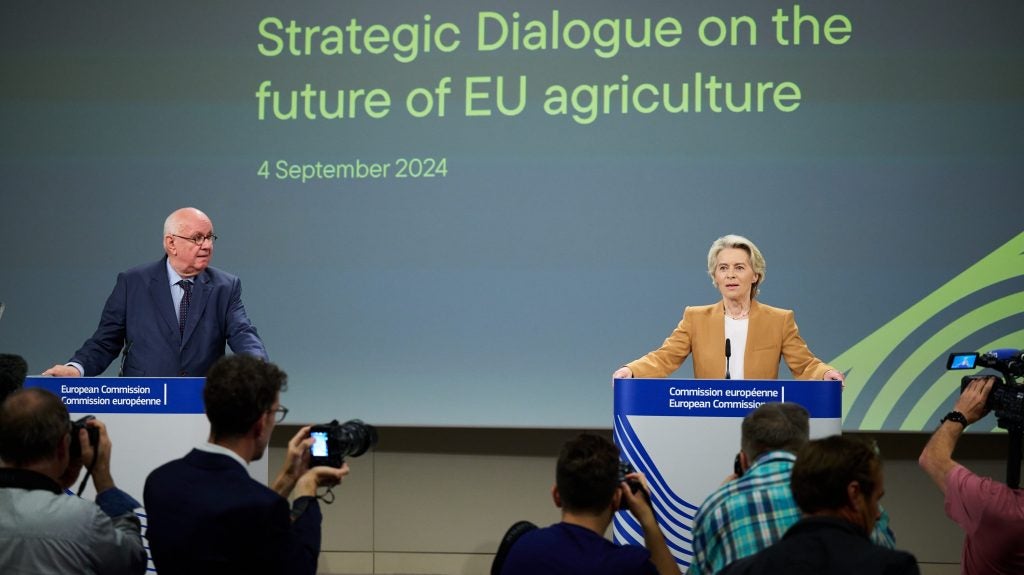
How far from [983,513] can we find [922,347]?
8.21 ft

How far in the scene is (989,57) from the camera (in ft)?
18.9

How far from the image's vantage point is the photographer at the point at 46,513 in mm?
2621

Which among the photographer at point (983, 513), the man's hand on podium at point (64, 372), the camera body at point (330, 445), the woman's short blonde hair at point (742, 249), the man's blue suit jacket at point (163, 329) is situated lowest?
the photographer at point (983, 513)

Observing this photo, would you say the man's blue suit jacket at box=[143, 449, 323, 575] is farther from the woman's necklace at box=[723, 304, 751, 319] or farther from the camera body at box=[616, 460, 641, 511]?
the woman's necklace at box=[723, 304, 751, 319]

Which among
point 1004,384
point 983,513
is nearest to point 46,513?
point 983,513

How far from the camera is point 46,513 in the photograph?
104 inches

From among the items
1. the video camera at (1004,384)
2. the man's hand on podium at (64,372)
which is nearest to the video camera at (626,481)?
the video camera at (1004,384)

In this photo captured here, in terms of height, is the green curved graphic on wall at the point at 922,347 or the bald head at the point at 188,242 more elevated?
the bald head at the point at 188,242

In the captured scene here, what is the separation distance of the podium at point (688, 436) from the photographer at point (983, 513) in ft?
1.54

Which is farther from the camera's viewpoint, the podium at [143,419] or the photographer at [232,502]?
the podium at [143,419]

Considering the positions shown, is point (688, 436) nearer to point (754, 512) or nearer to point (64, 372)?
point (754, 512)

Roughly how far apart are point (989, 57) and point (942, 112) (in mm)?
360

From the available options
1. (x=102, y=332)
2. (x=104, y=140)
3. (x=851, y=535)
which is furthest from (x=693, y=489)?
(x=104, y=140)

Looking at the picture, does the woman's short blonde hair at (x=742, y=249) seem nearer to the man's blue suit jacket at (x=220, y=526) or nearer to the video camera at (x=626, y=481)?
the video camera at (x=626, y=481)
